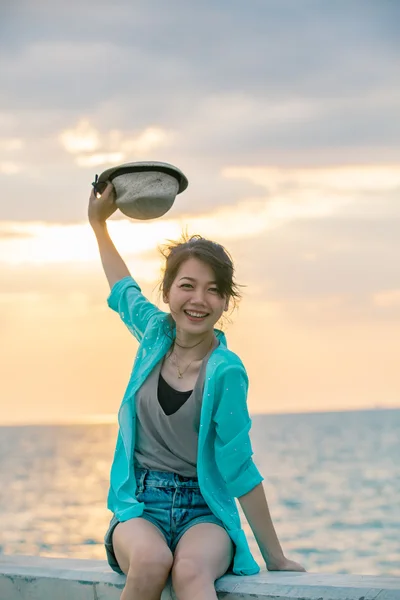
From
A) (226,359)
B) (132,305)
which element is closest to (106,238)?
(132,305)

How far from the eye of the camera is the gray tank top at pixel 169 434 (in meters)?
3.78

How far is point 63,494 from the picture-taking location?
116 ft

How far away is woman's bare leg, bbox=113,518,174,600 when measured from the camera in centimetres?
347

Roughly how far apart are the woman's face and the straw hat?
38 centimetres

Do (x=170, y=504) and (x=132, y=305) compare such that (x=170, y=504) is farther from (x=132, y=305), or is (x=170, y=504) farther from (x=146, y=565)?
(x=132, y=305)

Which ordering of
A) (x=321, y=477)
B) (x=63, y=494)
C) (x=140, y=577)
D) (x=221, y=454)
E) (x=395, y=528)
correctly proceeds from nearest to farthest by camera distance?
(x=140, y=577)
(x=221, y=454)
(x=395, y=528)
(x=63, y=494)
(x=321, y=477)

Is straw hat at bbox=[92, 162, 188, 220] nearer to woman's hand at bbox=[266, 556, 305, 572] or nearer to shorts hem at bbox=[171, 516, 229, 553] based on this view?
shorts hem at bbox=[171, 516, 229, 553]

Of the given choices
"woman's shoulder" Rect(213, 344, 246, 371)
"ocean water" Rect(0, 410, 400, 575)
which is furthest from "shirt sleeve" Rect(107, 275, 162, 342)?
"ocean water" Rect(0, 410, 400, 575)

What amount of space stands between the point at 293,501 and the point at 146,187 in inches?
1091

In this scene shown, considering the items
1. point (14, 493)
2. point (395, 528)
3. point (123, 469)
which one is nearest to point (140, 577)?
point (123, 469)

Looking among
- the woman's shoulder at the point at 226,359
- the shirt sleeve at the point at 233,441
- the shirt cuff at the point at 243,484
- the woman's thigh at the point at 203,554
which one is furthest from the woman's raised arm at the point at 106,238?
the woman's thigh at the point at 203,554

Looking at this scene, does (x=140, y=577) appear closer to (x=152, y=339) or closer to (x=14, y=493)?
(x=152, y=339)

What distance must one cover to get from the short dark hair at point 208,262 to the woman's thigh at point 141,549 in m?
0.93

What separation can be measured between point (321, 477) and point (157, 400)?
36227 mm
